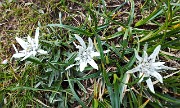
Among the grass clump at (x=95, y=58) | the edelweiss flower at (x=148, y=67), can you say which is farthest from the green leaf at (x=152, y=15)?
the edelweiss flower at (x=148, y=67)

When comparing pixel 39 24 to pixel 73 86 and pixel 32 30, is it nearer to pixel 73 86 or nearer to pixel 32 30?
pixel 32 30

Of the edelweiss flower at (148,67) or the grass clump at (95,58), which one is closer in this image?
the edelweiss flower at (148,67)

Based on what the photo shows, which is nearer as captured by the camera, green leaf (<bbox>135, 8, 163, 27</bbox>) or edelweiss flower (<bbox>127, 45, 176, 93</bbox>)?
edelweiss flower (<bbox>127, 45, 176, 93</bbox>)

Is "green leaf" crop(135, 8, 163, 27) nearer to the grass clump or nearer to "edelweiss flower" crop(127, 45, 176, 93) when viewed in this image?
the grass clump

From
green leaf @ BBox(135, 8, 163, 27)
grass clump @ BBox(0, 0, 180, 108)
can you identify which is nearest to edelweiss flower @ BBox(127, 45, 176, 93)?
grass clump @ BBox(0, 0, 180, 108)

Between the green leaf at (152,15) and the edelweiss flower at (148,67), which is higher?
the green leaf at (152,15)

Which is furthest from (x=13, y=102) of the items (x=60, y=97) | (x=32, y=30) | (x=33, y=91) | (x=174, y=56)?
(x=174, y=56)

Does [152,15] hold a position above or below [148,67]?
above

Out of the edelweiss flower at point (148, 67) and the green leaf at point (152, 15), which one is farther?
the green leaf at point (152, 15)

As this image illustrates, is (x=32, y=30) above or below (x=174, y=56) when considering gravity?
above

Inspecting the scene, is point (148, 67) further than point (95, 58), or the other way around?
point (95, 58)

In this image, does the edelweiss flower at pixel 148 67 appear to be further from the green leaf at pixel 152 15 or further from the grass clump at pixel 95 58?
the green leaf at pixel 152 15
